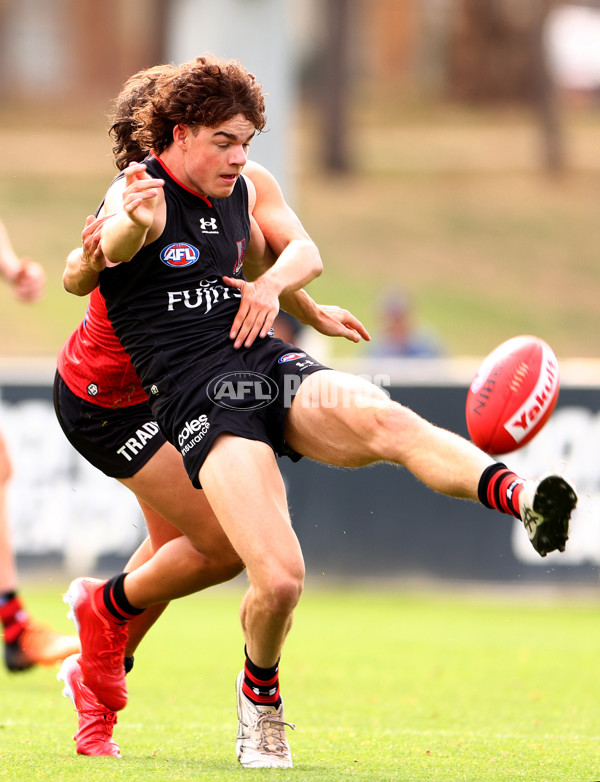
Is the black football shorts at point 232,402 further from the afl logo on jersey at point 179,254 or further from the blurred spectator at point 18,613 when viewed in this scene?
the blurred spectator at point 18,613

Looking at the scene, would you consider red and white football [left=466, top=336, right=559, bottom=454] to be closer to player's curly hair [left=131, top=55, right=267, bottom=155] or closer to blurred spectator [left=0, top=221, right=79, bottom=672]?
player's curly hair [left=131, top=55, right=267, bottom=155]

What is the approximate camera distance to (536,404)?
4.60 metres

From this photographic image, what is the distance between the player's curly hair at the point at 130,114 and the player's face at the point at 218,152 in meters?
0.29

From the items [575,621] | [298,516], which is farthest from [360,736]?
[298,516]

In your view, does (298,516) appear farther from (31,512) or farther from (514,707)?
(514,707)

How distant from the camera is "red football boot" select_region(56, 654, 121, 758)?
4828mm

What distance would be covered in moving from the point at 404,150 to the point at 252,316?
30831 mm

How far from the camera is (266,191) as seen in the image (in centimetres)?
512

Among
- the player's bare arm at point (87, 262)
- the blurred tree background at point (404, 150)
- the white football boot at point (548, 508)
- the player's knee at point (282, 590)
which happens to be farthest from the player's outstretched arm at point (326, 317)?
the blurred tree background at point (404, 150)

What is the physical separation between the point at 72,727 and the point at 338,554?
5.17 metres

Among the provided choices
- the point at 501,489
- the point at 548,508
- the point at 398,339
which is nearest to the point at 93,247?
the point at 501,489

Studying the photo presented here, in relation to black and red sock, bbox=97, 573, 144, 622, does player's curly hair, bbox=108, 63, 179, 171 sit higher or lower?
higher

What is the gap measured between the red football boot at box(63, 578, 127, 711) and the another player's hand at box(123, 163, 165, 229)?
1.60 metres

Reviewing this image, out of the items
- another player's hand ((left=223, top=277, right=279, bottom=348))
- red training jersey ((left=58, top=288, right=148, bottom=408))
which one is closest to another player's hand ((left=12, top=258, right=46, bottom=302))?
red training jersey ((left=58, top=288, right=148, bottom=408))
